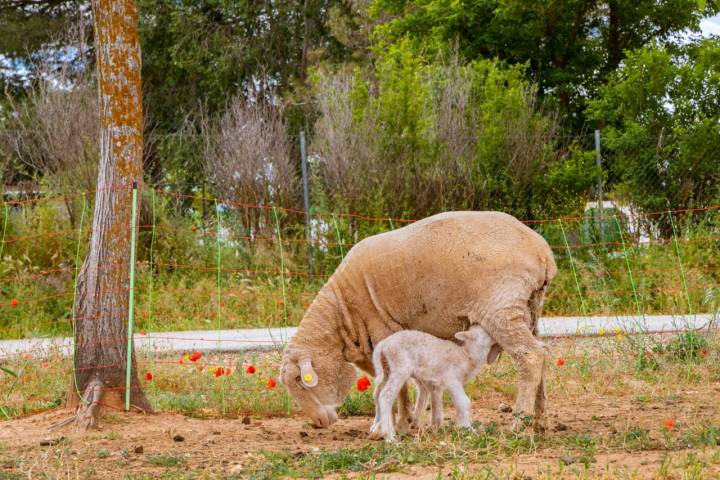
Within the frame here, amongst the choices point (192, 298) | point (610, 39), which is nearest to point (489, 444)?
point (192, 298)

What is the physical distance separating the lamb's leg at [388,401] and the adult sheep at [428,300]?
55 cm

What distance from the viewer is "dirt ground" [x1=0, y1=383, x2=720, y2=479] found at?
18.5 feet

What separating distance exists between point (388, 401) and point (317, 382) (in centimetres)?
68

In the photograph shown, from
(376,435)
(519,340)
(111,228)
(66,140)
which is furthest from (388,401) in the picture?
(66,140)

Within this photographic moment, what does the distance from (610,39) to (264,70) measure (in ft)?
28.4

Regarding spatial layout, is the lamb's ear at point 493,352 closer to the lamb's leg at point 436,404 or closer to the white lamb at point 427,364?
the white lamb at point 427,364

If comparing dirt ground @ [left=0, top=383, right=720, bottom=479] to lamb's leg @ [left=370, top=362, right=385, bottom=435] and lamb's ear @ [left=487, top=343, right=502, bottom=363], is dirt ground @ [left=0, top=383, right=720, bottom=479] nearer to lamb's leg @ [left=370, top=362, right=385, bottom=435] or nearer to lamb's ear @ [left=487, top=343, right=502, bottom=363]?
lamb's leg @ [left=370, top=362, right=385, bottom=435]

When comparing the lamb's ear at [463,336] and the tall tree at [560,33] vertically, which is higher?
the tall tree at [560,33]

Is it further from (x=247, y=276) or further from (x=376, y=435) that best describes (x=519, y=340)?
(x=247, y=276)

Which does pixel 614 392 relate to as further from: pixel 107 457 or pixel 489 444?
pixel 107 457

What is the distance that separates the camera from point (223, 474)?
571cm

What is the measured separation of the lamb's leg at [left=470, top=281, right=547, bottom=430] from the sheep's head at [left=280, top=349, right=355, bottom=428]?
1263 mm

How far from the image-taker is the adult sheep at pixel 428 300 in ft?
22.2

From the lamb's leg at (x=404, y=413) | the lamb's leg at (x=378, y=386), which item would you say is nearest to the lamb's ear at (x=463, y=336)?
the lamb's leg at (x=378, y=386)
